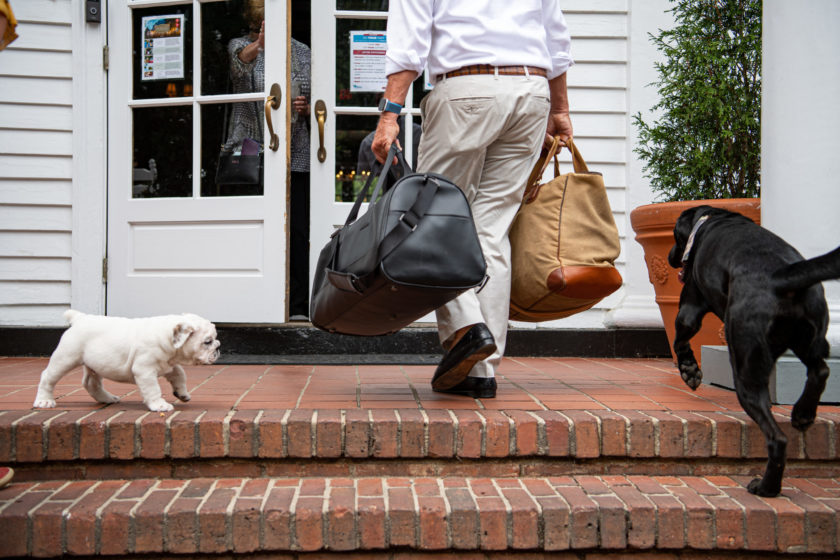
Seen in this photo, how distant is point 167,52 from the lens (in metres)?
4.42

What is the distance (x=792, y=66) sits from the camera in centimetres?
305

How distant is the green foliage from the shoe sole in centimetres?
181

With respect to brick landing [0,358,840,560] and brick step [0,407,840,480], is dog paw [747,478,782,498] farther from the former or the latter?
brick step [0,407,840,480]

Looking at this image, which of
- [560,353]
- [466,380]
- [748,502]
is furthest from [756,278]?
[560,353]

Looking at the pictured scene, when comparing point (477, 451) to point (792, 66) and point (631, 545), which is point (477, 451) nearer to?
point (631, 545)

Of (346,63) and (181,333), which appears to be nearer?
(181,333)

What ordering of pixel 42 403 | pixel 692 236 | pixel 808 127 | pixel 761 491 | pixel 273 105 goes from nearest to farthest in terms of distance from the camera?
pixel 761 491, pixel 42 403, pixel 692 236, pixel 808 127, pixel 273 105

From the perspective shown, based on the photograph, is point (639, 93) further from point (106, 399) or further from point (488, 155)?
point (106, 399)

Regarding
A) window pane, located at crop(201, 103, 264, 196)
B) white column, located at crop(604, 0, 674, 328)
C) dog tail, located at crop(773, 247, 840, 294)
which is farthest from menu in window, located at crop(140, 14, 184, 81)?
dog tail, located at crop(773, 247, 840, 294)

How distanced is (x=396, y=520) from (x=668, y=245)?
2180 millimetres

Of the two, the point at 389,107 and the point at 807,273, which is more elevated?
the point at 389,107

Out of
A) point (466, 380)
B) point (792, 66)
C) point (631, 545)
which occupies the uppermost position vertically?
point (792, 66)

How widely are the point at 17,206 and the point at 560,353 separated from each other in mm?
3389

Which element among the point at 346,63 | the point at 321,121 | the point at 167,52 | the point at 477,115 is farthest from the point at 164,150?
the point at 477,115
